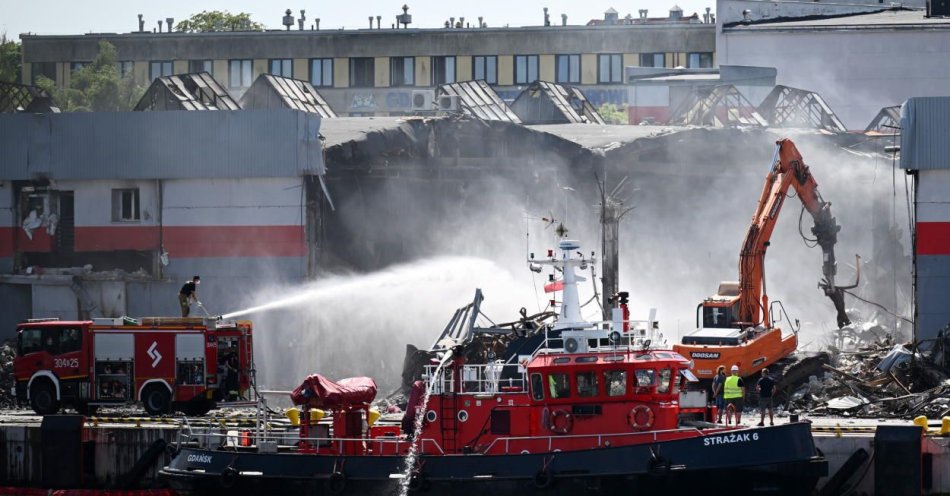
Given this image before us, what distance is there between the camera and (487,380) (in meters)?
29.5

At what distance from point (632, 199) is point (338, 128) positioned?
11090 millimetres

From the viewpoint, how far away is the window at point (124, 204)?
1940 inches

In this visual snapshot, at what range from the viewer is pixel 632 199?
55.8 meters

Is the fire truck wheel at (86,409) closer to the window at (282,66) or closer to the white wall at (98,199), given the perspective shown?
the white wall at (98,199)

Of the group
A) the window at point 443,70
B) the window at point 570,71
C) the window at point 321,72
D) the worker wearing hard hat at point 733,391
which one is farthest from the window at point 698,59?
the worker wearing hard hat at point 733,391

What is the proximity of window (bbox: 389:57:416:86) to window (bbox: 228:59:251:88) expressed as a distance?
8.78 metres

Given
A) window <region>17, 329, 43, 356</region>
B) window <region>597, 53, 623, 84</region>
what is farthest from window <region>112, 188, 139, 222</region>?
window <region>597, 53, 623, 84</region>

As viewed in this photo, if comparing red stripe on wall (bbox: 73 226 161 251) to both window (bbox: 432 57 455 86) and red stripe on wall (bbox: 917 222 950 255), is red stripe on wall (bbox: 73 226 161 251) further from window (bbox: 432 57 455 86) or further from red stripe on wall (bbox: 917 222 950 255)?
window (bbox: 432 57 455 86)

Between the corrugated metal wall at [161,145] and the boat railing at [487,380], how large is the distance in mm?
18341

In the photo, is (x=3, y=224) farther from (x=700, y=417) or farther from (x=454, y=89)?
(x=700, y=417)

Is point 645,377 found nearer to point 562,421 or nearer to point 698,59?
point 562,421

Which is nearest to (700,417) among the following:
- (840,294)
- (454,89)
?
(840,294)

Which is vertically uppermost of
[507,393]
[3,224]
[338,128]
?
[338,128]

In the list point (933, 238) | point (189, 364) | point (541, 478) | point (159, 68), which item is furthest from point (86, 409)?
point (159, 68)
